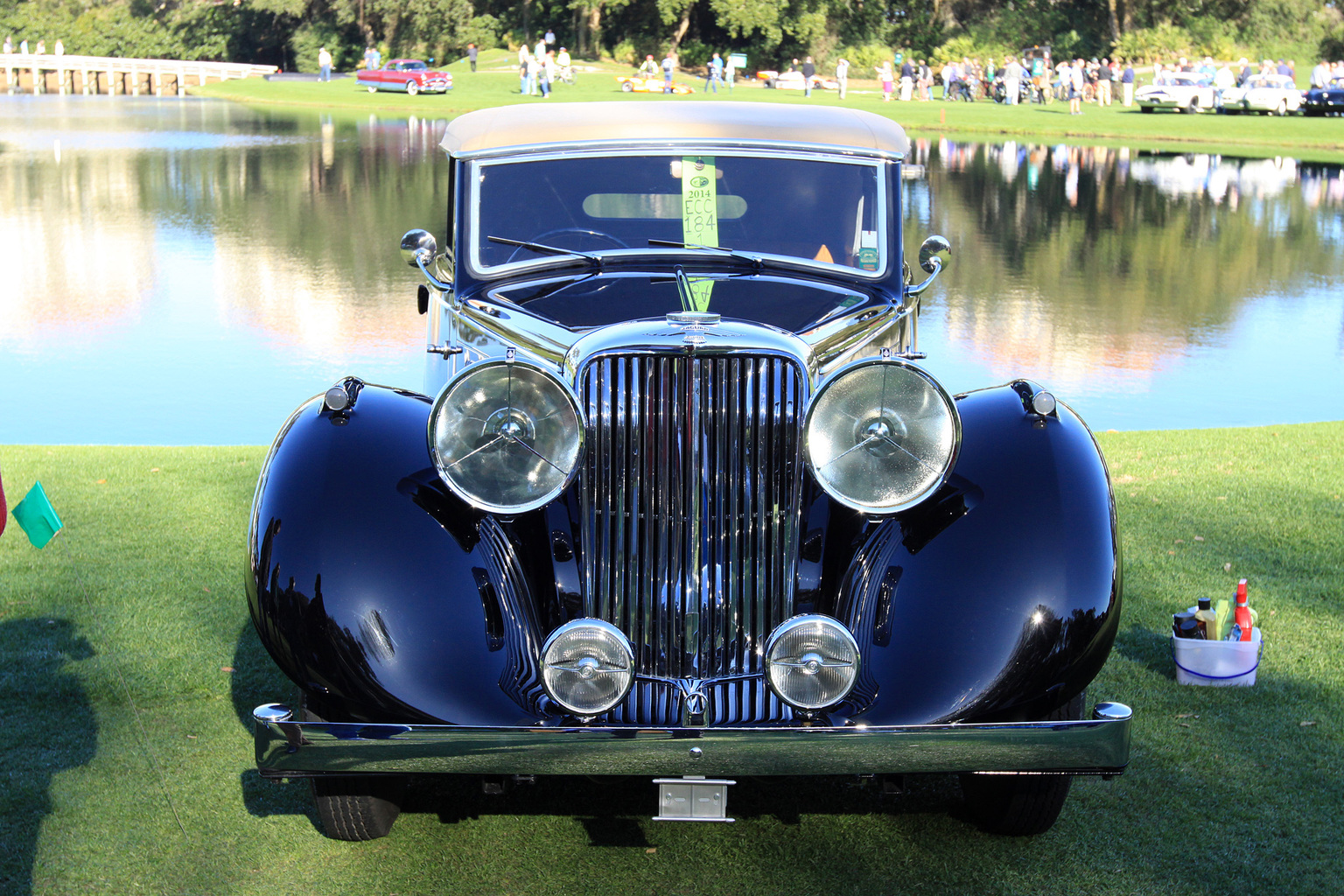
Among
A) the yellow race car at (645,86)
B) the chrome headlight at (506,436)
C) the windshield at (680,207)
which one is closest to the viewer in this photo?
the chrome headlight at (506,436)

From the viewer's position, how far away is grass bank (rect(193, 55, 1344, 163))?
1264 inches

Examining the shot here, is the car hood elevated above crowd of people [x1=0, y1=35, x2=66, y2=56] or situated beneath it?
situated beneath

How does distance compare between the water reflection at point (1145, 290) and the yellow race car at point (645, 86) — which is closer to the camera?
the water reflection at point (1145, 290)

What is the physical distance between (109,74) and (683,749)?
217 ft

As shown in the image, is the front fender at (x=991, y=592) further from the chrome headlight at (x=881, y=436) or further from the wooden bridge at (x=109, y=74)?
the wooden bridge at (x=109, y=74)

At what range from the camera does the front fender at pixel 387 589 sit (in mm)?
3133

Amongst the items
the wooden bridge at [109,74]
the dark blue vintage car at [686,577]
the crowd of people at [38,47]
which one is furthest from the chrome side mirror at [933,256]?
the crowd of people at [38,47]

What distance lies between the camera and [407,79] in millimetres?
48000

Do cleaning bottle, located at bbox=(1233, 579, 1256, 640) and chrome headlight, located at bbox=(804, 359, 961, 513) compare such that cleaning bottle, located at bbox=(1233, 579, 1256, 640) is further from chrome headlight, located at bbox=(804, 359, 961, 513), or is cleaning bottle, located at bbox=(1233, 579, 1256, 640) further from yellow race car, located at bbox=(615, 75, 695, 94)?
yellow race car, located at bbox=(615, 75, 695, 94)

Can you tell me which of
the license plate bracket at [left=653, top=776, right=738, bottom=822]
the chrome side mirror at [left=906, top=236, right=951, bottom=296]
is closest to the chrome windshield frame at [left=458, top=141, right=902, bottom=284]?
the chrome side mirror at [left=906, top=236, right=951, bottom=296]

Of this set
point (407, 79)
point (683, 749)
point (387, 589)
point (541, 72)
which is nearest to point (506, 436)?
point (387, 589)

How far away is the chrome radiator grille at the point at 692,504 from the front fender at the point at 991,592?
0.25 metres

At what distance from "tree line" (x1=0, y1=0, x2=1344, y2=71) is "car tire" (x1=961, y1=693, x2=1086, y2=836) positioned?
5280 cm

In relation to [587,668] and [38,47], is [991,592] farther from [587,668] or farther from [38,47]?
[38,47]
